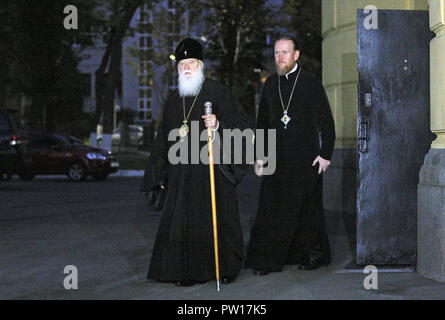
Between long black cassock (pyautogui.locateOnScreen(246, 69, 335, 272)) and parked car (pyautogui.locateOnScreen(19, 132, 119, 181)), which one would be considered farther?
parked car (pyautogui.locateOnScreen(19, 132, 119, 181))

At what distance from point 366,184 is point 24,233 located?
447 cm

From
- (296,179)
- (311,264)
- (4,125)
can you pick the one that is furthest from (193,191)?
(4,125)

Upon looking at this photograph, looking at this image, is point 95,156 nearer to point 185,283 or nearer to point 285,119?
point 285,119

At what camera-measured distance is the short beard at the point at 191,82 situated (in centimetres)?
632

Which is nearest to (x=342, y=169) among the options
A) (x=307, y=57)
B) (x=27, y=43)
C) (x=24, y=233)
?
(x=24, y=233)

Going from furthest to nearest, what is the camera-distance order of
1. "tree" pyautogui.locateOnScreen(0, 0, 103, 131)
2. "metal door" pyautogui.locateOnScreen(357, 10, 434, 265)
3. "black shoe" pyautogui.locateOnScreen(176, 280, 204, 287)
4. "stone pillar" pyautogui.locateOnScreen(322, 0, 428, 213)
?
"tree" pyautogui.locateOnScreen(0, 0, 103, 131) → "stone pillar" pyautogui.locateOnScreen(322, 0, 428, 213) → "metal door" pyautogui.locateOnScreen(357, 10, 434, 265) → "black shoe" pyautogui.locateOnScreen(176, 280, 204, 287)


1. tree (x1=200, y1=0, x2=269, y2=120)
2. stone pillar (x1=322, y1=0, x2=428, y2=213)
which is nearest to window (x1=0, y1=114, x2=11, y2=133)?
stone pillar (x1=322, y1=0, x2=428, y2=213)

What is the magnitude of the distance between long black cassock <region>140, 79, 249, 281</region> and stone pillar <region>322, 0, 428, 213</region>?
556 cm

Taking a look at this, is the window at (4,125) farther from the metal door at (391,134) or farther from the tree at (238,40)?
the tree at (238,40)

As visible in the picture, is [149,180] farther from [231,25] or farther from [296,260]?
[231,25]

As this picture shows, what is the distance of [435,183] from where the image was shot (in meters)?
6.38

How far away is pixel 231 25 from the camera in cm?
4625

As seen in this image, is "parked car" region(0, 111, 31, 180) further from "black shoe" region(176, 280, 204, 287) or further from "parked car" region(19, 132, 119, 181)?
"black shoe" region(176, 280, 204, 287)

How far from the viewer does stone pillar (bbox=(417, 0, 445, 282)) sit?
6289 millimetres
